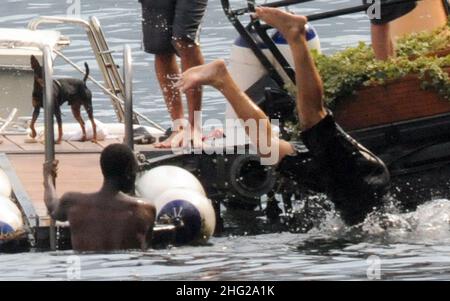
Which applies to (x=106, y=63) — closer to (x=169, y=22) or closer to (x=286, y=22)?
(x=169, y=22)

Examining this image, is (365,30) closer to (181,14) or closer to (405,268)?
(181,14)

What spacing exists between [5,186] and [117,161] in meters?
1.40

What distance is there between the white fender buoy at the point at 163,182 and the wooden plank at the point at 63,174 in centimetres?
69

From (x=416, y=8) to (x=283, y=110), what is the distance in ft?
6.39

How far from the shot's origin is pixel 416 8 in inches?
685

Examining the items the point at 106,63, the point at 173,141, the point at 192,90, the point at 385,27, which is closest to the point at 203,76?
the point at 192,90

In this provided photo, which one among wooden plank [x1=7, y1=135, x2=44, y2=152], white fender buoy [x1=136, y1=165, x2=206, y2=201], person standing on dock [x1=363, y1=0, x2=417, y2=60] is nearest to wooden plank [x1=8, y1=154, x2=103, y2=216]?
wooden plank [x1=7, y1=135, x2=44, y2=152]

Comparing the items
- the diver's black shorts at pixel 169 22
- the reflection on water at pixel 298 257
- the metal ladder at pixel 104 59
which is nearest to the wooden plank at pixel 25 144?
the diver's black shorts at pixel 169 22

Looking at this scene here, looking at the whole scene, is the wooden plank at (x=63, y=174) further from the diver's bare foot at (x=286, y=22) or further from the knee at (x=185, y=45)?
the diver's bare foot at (x=286, y=22)

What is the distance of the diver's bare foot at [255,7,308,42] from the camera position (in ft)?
49.0

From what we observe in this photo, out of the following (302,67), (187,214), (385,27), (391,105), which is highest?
(385,27)

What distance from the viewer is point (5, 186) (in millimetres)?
15492

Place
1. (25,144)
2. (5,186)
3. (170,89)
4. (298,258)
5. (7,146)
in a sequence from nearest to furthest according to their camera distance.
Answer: (298,258) → (5,186) → (170,89) → (7,146) → (25,144)
